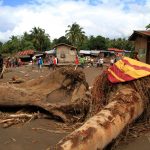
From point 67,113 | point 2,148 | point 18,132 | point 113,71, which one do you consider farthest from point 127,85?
point 2,148

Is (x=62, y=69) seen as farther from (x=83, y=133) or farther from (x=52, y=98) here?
(x=83, y=133)

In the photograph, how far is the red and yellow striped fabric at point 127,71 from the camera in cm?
680

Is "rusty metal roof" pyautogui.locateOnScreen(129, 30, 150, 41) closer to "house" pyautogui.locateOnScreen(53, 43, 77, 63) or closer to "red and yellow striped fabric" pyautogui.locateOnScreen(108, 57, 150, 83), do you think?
"red and yellow striped fabric" pyautogui.locateOnScreen(108, 57, 150, 83)

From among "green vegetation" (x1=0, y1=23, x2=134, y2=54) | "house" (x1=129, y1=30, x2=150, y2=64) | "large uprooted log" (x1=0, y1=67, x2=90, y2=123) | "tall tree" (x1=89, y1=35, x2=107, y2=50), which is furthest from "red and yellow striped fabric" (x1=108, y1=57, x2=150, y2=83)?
"tall tree" (x1=89, y1=35, x2=107, y2=50)

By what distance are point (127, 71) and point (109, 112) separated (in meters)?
1.61

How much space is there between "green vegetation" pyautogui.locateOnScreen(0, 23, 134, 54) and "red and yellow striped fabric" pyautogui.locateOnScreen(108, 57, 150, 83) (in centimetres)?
7052

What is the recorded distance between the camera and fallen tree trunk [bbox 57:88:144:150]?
4.49 metres

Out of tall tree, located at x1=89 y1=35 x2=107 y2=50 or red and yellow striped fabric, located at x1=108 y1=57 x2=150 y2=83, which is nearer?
red and yellow striped fabric, located at x1=108 y1=57 x2=150 y2=83

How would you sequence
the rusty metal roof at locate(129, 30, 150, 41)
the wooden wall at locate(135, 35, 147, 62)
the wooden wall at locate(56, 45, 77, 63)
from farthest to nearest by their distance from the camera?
the wooden wall at locate(56, 45, 77, 63)
the wooden wall at locate(135, 35, 147, 62)
the rusty metal roof at locate(129, 30, 150, 41)

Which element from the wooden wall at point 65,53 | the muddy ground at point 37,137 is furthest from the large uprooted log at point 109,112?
the wooden wall at point 65,53

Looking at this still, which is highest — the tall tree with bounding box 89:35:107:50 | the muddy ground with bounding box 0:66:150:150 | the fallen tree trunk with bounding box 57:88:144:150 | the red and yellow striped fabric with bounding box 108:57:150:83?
the tall tree with bounding box 89:35:107:50

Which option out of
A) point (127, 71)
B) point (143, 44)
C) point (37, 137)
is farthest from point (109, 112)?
point (143, 44)

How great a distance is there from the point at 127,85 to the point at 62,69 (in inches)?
72.9

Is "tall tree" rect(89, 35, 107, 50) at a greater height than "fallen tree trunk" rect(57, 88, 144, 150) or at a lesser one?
greater
